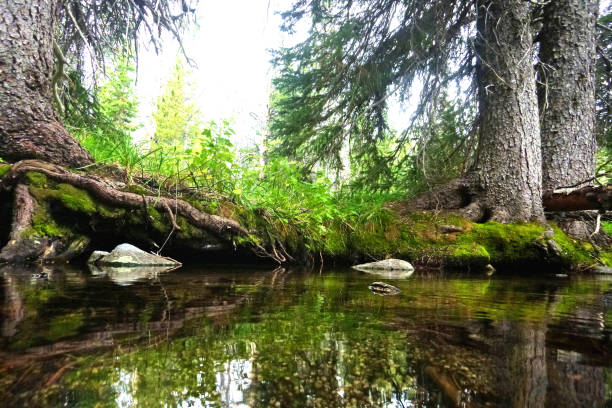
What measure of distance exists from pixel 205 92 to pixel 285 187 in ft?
94.9

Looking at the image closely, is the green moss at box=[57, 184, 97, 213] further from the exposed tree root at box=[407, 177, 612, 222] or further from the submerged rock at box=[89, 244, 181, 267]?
the exposed tree root at box=[407, 177, 612, 222]

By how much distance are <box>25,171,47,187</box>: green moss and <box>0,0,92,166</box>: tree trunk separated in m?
0.35

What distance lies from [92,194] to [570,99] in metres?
6.98

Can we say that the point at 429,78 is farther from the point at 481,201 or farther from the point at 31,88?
the point at 31,88

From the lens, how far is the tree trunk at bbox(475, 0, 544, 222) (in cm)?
516

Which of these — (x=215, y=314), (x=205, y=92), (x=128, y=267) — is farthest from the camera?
(x=205, y=92)

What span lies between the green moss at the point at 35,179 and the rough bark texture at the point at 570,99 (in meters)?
6.83

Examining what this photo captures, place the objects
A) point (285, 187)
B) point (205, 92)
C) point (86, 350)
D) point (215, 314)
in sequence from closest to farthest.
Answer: point (86, 350), point (215, 314), point (285, 187), point (205, 92)

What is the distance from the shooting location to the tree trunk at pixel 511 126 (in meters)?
5.16

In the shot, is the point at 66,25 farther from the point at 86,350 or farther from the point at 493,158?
the point at 493,158

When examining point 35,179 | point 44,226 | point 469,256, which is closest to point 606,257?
point 469,256

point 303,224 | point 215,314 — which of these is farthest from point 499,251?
point 215,314

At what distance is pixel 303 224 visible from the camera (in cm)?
464

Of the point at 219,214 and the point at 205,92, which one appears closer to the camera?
the point at 219,214
